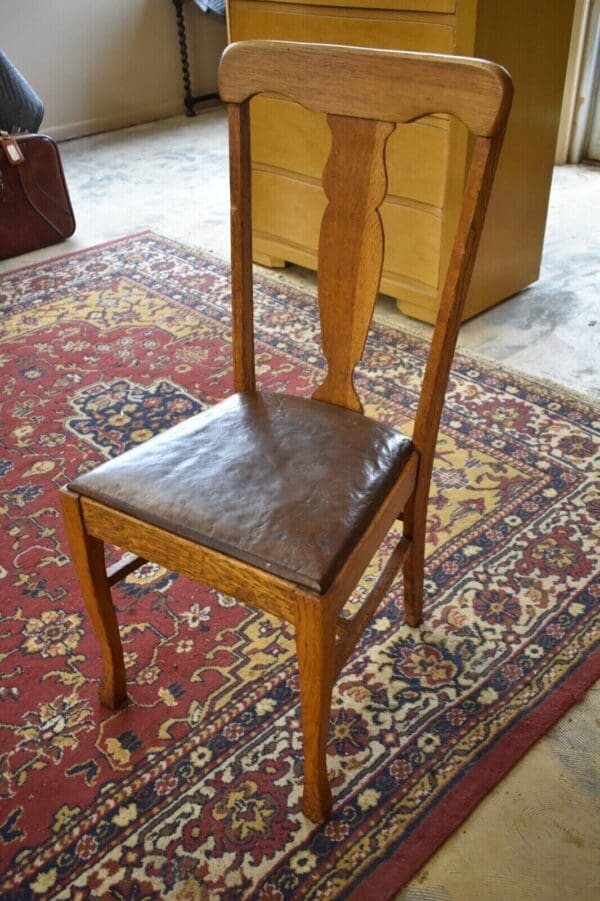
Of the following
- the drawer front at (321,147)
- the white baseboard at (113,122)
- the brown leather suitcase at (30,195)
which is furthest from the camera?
the white baseboard at (113,122)

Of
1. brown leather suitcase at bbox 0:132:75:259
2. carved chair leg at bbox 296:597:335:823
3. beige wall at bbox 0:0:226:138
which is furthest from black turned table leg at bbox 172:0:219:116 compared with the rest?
carved chair leg at bbox 296:597:335:823

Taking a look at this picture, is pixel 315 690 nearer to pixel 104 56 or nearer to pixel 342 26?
pixel 342 26

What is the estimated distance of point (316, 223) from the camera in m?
2.75

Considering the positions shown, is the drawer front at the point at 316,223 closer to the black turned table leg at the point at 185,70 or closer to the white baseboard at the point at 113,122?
the white baseboard at the point at 113,122

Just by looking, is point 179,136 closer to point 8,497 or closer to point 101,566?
point 8,497

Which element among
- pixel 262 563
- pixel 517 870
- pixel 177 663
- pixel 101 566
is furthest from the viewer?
pixel 177 663

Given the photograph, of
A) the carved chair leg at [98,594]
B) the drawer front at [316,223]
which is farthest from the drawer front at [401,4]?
the carved chair leg at [98,594]

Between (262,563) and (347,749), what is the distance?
17.9 inches

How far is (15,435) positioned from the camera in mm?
2152

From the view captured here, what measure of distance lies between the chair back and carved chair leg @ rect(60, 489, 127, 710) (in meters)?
0.45

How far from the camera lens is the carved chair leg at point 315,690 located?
1.06m

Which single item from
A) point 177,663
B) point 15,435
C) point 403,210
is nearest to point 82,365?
point 15,435

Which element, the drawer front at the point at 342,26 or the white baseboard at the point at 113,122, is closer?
the drawer front at the point at 342,26

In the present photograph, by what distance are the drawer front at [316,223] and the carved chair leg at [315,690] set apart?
1.60 m
